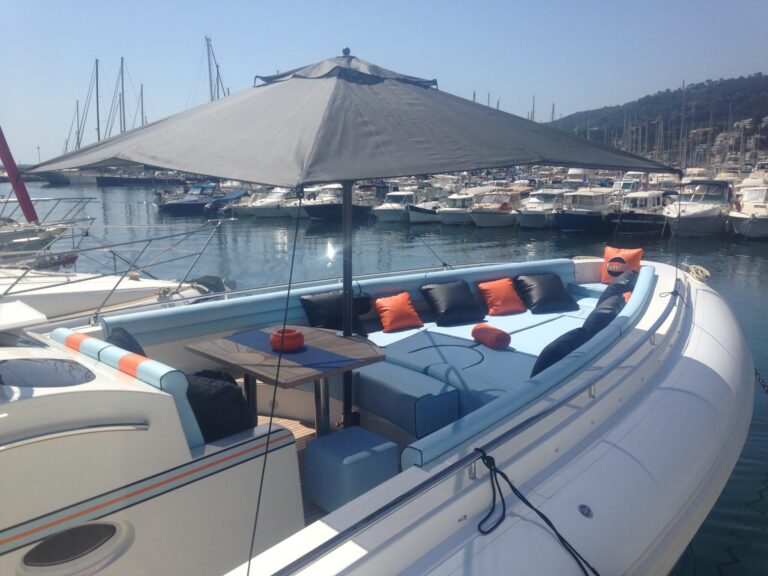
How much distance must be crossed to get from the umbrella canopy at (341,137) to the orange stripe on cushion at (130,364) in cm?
81

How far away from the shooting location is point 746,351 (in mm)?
4406

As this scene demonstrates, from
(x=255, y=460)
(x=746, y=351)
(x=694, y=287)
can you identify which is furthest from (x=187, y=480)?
(x=694, y=287)

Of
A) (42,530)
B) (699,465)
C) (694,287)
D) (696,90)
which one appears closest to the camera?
(42,530)

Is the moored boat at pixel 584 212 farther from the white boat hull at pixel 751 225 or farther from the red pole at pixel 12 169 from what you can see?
the red pole at pixel 12 169

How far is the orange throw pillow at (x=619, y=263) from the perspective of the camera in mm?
6125

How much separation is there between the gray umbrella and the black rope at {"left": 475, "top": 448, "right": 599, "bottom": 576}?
1.06 m

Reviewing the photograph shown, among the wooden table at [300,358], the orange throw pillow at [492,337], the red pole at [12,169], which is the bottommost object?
the orange throw pillow at [492,337]

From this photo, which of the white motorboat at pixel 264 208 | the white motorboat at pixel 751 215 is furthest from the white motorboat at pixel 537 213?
the white motorboat at pixel 264 208

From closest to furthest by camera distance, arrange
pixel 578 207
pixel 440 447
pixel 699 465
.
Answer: pixel 440 447, pixel 699 465, pixel 578 207

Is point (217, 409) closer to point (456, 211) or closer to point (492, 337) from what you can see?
point (492, 337)

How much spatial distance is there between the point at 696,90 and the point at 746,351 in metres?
133

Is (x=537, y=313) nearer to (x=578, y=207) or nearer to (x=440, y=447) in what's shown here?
(x=440, y=447)

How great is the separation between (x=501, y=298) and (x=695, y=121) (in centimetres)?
11249

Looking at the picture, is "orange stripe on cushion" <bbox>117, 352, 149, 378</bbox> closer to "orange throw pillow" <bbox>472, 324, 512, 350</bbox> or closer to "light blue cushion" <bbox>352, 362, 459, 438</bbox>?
"light blue cushion" <bbox>352, 362, 459, 438</bbox>
